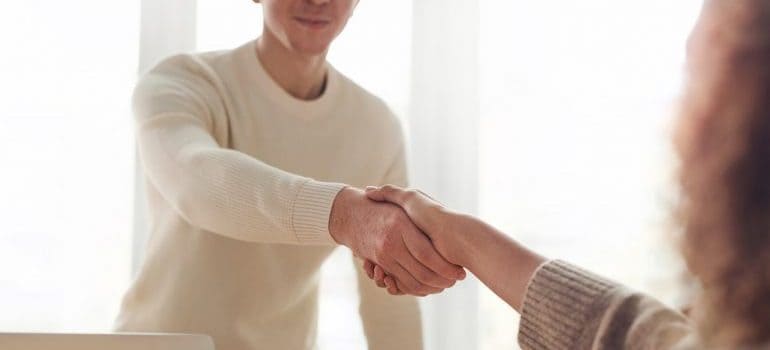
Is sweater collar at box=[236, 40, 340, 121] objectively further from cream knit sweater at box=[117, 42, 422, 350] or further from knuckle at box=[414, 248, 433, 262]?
knuckle at box=[414, 248, 433, 262]

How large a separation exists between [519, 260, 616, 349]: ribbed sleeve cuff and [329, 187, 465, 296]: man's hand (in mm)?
463

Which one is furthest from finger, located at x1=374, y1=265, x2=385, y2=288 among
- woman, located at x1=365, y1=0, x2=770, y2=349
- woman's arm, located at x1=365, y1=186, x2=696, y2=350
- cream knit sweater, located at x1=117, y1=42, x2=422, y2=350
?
woman, located at x1=365, y1=0, x2=770, y2=349

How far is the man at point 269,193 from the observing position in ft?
5.36

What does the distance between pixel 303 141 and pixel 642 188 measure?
97 cm

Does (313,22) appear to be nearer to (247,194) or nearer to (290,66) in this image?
(290,66)

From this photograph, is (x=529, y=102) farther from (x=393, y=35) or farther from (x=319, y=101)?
(x=319, y=101)

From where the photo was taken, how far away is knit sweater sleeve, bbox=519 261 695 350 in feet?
2.96

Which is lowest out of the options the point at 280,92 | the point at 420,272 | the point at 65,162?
the point at 65,162

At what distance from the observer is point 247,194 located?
1640 mm

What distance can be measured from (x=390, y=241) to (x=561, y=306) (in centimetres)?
61

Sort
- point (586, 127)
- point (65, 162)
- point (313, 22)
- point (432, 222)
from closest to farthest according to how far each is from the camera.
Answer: point (432, 222), point (313, 22), point (65, 162), point (586, 127)

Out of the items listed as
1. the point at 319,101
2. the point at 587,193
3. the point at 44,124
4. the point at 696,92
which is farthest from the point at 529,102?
the point at 696,92

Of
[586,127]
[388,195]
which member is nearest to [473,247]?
[388,195]

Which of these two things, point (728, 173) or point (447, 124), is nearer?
point (728, 173)
